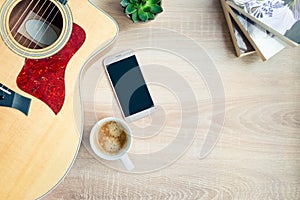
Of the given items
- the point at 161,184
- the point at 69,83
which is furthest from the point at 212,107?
the point at 69,83

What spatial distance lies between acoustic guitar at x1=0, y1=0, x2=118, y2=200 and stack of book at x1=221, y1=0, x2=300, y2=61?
1.02 feet

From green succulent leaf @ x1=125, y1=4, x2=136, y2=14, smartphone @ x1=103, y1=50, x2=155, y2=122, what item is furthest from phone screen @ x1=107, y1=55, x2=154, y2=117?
green succulent leaf @ x1=125, y1=4, x2=136, y2=14

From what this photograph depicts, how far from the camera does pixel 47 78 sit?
90cm

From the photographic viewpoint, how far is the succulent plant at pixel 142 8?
97 cm

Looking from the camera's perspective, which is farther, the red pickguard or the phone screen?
the phone screen

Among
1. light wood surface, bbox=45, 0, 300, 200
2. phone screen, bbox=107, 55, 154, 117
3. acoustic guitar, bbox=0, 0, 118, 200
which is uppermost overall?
acoustic guitar, bbox=0, 0, 118, 200

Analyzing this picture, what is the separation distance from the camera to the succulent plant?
3.19 feet

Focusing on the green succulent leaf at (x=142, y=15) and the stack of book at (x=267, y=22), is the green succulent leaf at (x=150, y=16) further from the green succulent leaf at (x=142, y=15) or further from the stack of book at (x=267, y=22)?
the stack of book at (x=267, y=22)

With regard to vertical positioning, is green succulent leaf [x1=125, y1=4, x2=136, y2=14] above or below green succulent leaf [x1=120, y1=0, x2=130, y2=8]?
below

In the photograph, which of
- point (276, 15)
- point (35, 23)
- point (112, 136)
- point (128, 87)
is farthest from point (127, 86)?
point (276, 15)

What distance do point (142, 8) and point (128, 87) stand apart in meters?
0.18

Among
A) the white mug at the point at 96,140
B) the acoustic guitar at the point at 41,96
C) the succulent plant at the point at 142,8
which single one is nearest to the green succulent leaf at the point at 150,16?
the succulent plant at the point at 142,8

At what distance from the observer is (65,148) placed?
2.99 feet

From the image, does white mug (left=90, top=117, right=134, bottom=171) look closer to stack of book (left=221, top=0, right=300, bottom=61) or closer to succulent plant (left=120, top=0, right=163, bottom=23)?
succulent plant (left=120, top=0, right=163, bottom=23)
